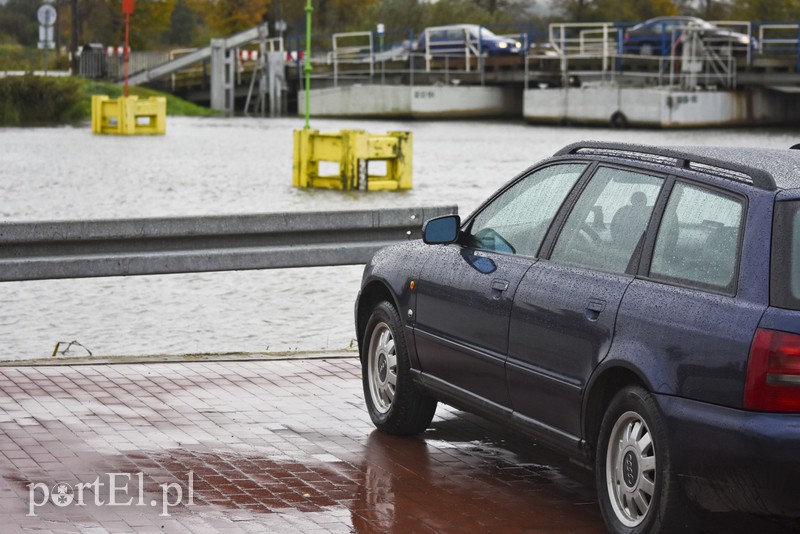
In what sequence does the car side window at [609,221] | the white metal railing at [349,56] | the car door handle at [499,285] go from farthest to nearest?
the white metal railing at [349,56] < the car door handle at [499,285] < the car side window at [609,221]

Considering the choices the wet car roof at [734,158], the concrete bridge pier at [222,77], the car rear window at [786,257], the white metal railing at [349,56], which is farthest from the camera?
the white metal railing at [349,56]

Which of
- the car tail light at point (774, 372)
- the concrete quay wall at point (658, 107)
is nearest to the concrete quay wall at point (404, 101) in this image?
the concrete quay wall at point (658, 107)

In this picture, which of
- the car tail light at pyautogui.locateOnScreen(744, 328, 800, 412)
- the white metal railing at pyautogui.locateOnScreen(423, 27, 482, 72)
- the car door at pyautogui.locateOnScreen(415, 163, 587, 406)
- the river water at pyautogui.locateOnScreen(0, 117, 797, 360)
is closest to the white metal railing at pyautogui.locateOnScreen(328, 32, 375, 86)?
the white metal railing at pyautogui.locateOnScreen(423, 27, 482, 72)

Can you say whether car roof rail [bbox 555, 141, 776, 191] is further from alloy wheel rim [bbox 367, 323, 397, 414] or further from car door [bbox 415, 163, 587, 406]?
alloy wheel rim [bbox 367, 323, 397, 414]

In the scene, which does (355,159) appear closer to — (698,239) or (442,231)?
(442,231)

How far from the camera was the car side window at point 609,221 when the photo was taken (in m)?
5.99

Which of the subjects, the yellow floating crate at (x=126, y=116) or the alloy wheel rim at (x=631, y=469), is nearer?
the alloy wheel rim at (x=631, y=469)

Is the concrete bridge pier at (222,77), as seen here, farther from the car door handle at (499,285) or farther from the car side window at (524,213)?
Result: the car door handle at (499,285)

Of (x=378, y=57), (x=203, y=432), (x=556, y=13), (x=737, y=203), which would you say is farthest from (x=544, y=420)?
(x=556, y=13)

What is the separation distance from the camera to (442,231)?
7102mm

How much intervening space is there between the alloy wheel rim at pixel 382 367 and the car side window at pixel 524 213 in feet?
2.79

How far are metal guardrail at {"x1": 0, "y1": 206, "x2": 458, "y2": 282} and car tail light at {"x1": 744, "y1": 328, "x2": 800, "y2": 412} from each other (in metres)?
5.50

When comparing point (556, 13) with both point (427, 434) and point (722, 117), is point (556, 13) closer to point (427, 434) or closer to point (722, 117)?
point (722, 117)

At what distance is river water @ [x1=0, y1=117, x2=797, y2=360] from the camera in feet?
40.1
